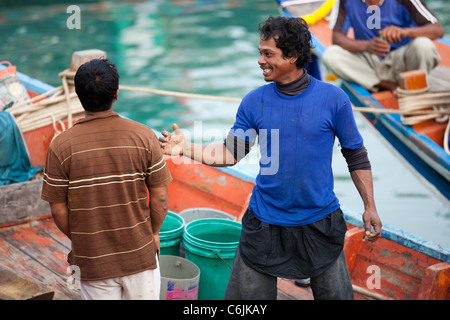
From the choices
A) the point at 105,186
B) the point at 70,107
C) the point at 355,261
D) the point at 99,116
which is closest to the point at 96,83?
the point at 99,116

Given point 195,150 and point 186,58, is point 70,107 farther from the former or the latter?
point 186,58

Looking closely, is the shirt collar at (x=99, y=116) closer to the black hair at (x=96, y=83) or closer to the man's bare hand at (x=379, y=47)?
the black hair at (x=96, y=83)

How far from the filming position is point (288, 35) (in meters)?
2.51

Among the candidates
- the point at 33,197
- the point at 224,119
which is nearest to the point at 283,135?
the point at 33,197

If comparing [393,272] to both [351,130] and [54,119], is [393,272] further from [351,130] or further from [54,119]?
[54,119]

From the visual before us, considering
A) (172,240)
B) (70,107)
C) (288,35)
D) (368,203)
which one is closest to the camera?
(288,35)

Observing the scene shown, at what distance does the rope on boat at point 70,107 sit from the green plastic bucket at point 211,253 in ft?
4.88

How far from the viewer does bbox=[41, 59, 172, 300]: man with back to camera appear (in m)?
2.29

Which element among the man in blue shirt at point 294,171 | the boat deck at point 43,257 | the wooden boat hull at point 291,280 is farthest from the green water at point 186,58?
the man in blue shirt at point 294,171

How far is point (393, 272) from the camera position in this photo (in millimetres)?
3826

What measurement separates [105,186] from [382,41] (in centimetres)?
422

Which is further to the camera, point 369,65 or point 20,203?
point 369,65

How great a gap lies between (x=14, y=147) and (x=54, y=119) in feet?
1.30

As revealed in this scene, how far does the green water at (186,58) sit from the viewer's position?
7.83 metres
